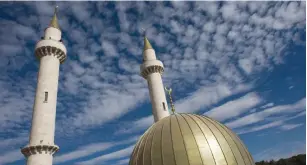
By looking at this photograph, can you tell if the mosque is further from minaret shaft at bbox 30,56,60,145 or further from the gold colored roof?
the gold colored roof

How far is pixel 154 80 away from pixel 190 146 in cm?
1583

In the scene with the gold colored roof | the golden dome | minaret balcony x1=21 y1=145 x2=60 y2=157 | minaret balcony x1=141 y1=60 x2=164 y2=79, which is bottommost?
the golden dome

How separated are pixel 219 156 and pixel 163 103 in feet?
46.7

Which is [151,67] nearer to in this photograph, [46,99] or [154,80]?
[154,80]

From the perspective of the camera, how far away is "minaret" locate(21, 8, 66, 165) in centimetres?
1648

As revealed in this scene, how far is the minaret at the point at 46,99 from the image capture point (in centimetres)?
1648

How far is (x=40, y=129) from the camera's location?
1723cm

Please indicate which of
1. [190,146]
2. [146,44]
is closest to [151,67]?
[146,44]

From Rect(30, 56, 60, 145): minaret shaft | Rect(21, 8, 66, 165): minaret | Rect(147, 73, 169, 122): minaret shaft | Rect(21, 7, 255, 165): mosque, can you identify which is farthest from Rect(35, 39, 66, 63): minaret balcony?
Rect(147, 73, 169, 122): minaret shaft

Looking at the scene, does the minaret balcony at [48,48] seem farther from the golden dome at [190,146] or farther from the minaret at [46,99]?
the golden dome at [190,146]

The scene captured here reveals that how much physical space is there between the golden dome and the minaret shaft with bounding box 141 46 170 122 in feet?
38.9

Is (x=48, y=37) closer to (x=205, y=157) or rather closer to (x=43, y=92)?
(x=43, y=92)

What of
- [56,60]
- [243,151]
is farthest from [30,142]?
[243,151]

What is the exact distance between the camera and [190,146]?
9.57 metres
